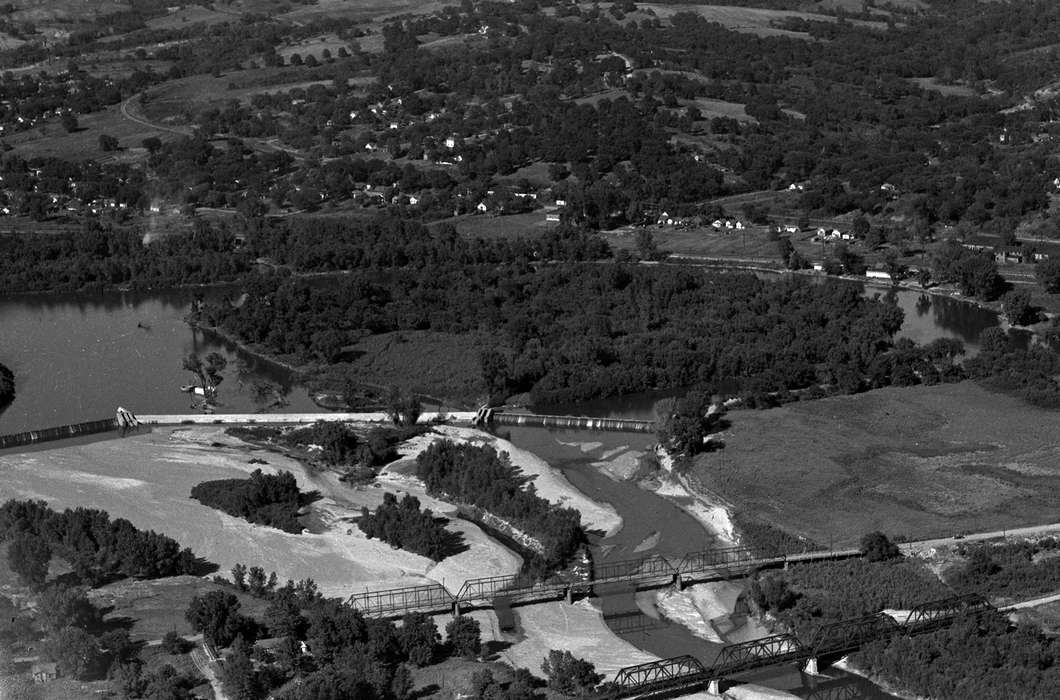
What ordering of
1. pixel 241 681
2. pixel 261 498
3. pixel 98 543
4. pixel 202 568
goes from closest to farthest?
pixel 241 681
pixel 202 568
pixel 98 543
pixel 261 498

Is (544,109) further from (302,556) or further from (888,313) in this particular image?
(302,556)

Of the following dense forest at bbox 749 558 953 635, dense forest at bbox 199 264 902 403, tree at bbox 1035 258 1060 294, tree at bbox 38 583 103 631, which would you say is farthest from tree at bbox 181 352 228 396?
tree at bbox 1035 258 1060 294

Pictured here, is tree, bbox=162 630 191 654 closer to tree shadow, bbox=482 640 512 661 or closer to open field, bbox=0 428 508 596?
open field, bbox=0 428 508 596

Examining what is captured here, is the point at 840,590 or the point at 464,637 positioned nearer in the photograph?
the point at 464,637

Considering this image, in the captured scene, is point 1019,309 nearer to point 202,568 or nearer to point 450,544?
point 450,544

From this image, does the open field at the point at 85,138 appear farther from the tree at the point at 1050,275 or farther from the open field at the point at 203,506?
the tree at the point at 1050,275

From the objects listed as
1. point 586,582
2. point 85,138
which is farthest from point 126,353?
point 85,138

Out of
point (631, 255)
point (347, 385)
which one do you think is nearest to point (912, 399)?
point (347, 385)
